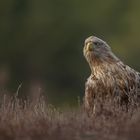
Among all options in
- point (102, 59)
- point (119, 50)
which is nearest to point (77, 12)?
point (119, 50)

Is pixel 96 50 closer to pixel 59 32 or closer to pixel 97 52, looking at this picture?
pixel 97 52

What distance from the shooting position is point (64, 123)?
11.8 meters

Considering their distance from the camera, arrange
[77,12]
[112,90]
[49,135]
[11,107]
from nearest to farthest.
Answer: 1. [49,135]
2. [11,107]
3. [112,90]
4. [77,12]

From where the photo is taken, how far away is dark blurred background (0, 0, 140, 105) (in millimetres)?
41156

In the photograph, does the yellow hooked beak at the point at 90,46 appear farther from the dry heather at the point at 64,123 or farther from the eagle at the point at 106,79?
the dry heather at the point at 64,123

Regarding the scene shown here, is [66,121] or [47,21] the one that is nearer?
[66,121]

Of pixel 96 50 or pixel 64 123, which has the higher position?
pixel 96 50

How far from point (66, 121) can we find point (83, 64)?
28.5 meters

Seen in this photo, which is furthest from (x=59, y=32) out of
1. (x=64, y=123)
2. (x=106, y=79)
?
(x=64, y=123)

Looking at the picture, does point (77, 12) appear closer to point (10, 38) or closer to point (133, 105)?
point (10, 38)

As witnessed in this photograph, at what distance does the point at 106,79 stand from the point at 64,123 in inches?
81.7

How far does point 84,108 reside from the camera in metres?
13.2

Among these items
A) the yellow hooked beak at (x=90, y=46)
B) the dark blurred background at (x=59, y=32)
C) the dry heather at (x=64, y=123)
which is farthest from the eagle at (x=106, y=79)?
the dark blurred background at (x=59, y=32)

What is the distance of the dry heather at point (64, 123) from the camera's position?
11.5 metres
